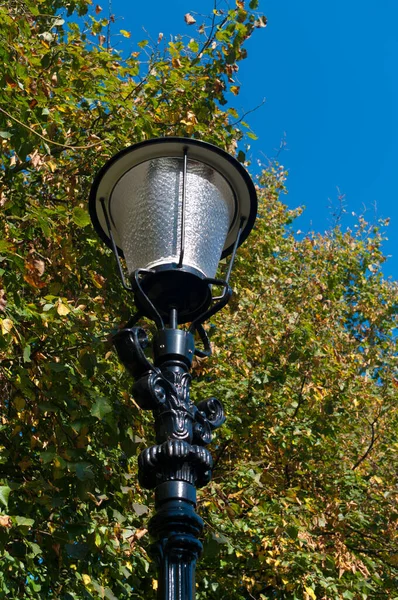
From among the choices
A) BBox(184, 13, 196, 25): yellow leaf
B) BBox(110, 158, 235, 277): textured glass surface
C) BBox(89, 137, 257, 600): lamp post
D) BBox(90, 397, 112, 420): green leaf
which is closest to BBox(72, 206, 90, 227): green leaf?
BBox(89, 137, 257, 600): lamp post

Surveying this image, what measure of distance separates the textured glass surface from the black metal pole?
30 cm

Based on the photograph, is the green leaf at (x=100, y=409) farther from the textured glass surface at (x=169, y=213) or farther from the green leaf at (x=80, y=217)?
the textured glass surface at (x=169, y=213)

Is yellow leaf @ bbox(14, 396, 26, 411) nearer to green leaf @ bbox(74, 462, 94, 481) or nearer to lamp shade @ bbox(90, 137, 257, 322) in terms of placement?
green leaf @ bbox(74, 462, 94, 481)

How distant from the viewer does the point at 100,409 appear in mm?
4570

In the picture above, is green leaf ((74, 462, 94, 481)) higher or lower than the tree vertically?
lower

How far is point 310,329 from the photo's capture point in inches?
367

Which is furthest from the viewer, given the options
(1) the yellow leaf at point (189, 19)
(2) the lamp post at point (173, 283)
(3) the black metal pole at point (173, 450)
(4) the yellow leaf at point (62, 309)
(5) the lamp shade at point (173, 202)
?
(1) the yellow leaf at point (189, 19)

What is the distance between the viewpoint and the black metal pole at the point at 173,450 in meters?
2.43

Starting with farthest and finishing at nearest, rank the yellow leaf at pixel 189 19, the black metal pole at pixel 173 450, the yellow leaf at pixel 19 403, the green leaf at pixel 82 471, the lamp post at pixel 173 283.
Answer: the yellow leaf at pixel 189 19
the yellow leaf at pixel 19 403
the green leaf at pixel 82 471
the lamp post at pixel 173 283
the black metal pole at pixel 173 450

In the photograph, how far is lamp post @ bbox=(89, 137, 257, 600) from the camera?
2541mm

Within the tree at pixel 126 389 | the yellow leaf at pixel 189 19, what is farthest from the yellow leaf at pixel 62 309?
the yellow leaf at pixel 189 19

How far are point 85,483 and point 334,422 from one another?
5.10 metres

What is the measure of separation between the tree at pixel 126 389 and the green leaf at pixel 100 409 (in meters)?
0.01

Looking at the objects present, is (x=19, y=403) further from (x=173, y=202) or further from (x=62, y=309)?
(x=173, y=202)
